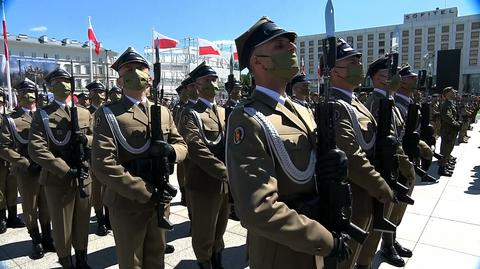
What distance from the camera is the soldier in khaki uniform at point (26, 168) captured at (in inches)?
202

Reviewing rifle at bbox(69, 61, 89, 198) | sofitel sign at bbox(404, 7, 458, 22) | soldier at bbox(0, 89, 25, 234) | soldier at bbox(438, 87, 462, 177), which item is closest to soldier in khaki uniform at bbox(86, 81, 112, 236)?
soldier at bbox(0, 89, 25, 234)

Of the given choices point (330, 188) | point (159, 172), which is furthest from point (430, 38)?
point (330, 188)

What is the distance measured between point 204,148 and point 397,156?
1989 millimetres

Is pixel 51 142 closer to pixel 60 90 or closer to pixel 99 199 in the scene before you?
pixel 60 90

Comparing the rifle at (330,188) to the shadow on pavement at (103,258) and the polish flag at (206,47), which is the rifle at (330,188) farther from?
the polish flag at (206,47)

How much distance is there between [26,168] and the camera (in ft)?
17.4

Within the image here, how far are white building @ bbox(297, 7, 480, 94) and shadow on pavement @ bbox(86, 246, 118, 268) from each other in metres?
91.3

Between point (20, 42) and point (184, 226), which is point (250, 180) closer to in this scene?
point (184, 226)

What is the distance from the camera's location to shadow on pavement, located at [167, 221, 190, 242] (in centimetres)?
551

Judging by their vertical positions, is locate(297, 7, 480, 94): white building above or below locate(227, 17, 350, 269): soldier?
above

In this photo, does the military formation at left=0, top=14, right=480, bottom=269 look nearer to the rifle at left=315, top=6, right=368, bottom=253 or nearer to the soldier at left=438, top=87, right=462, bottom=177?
the rifle at left=315, top=6, right=368, bottom=253

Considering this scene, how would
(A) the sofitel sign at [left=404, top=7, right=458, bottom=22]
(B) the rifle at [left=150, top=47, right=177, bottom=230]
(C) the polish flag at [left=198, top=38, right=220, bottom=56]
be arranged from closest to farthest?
(B) the rifle at [left=150, top=47, right=177, bottom=230] < (C) the polish flag at [left=198, top=38, right=220, bottom=56] < (A) the sofitel sign at [left=404, top=7, right=458, bottom=22]

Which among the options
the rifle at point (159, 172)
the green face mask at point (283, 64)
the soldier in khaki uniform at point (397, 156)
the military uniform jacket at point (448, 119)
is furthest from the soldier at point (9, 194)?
the military uniform jacket at point (448, 119)

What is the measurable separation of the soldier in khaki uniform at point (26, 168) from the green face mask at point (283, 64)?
4.46 metres
